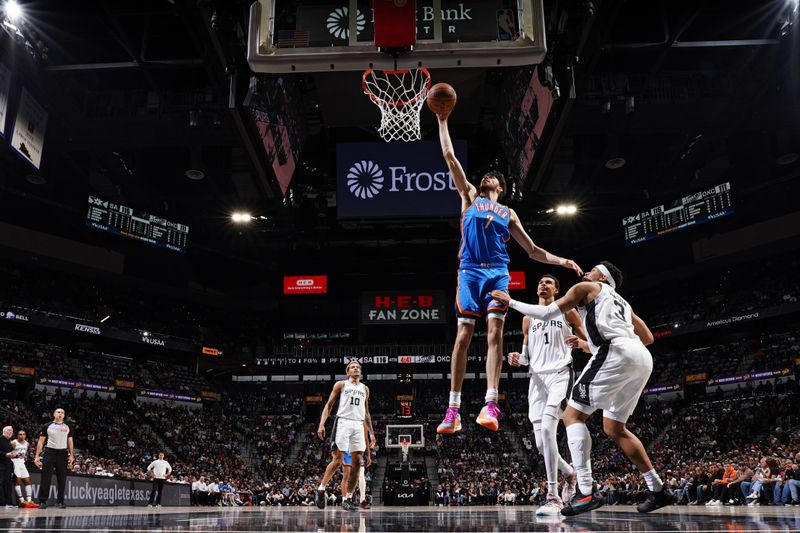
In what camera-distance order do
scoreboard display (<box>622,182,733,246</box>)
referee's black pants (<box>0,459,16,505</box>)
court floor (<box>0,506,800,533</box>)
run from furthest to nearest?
scoreboard display (<box>622,182,733,246</box>), referee's black pants (<box>0,459,16,505</box>), court floor (<box>0,506,800,533</box>)

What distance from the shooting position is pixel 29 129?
13.1 metres

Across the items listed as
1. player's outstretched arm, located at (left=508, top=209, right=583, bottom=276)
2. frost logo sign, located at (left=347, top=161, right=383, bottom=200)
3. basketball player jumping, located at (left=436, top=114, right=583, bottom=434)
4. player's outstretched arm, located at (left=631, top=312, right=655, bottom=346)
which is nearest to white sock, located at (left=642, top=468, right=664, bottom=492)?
player's outstretched arm, located at (left=631, top=312, right=655, bottom=346)

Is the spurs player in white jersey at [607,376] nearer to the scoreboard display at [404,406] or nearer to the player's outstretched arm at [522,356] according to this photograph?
the player's outstretched arm at [522,356]

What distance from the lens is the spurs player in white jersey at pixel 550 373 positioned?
21.9 ft

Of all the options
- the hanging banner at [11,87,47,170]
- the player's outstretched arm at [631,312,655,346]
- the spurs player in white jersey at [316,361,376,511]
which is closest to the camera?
the player's outstretched arm at [631,312,655,346]

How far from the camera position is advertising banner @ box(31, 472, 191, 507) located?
14.1 meters

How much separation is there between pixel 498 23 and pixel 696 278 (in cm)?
2887

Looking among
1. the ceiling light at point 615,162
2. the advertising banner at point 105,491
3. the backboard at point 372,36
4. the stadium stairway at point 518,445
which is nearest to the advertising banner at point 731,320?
the stadium stairway at point 518,445

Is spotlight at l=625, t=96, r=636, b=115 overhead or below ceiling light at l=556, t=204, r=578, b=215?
below

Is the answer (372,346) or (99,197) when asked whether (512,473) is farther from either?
(99,197)

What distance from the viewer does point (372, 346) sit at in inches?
1292

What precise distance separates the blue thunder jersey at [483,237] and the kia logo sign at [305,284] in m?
24.1

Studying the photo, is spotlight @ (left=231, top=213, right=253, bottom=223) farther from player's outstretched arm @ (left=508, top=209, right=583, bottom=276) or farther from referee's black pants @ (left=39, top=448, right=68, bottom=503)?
player's outstretched arm @ (left=508, top=209, right=583, bottom=276)

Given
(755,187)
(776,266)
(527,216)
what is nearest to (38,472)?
(527,216)
